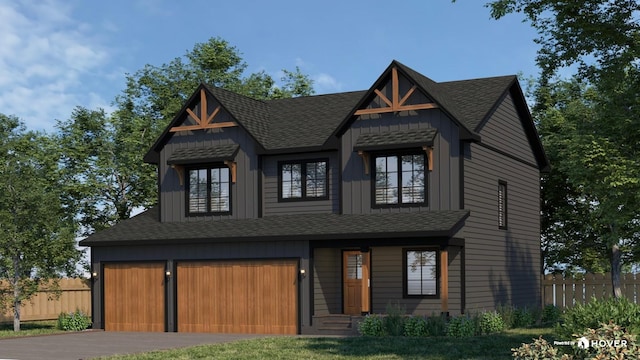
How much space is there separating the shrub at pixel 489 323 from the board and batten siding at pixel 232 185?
348 inches

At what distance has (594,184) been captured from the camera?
28000 mm

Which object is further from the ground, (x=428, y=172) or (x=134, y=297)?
(x=428, y=172)

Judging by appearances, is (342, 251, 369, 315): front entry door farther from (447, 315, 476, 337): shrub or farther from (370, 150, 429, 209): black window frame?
(447, 315, 476, 337): shrub

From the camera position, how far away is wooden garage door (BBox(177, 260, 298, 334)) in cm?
2898

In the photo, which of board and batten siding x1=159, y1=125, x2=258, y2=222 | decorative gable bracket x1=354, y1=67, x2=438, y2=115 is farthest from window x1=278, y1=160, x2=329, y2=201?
decorative gable bracket x1=354, y1=67, x2=438, y2=115

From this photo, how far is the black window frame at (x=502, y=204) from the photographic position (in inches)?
1256

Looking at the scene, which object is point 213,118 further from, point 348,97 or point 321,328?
point 321,328

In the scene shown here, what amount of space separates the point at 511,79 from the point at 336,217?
851 cm

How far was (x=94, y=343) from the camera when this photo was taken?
25.6 m

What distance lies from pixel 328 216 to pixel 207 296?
4.82 m

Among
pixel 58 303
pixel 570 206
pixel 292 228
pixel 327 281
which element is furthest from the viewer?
pixel 570 206

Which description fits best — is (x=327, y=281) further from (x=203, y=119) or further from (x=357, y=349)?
(x=357, y=349)

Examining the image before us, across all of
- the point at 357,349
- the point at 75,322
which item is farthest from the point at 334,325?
the point at 75,322

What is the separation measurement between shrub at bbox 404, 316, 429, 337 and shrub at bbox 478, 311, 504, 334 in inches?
75.4
